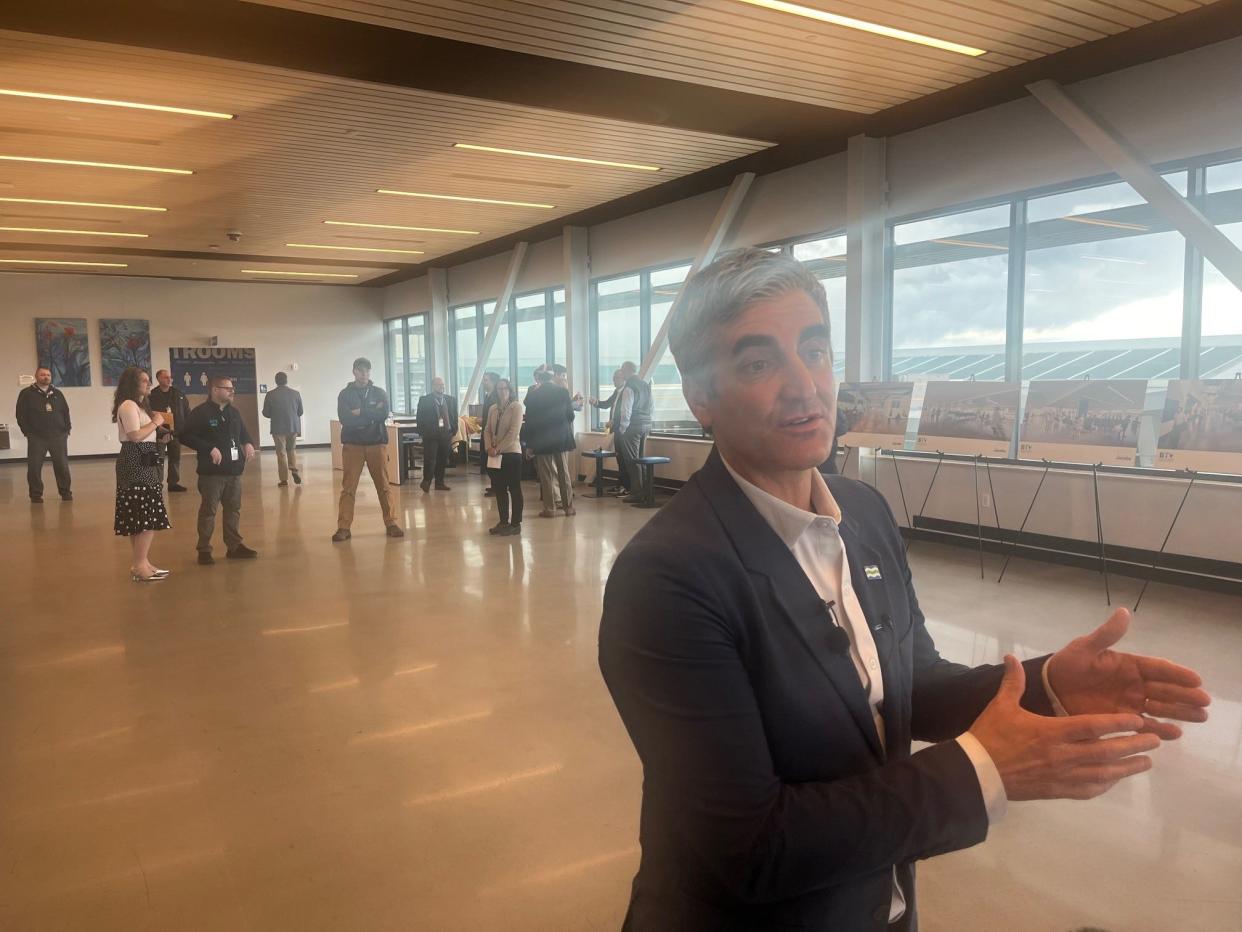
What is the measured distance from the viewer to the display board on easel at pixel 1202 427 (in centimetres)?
528

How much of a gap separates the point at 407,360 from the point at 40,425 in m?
9.35

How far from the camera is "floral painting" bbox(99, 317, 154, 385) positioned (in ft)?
58.0

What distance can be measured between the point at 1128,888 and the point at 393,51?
6.02m

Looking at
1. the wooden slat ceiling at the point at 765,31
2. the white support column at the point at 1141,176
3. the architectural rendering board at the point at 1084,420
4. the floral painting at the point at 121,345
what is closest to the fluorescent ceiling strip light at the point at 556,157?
the wooden slat ceiling at the point at 765,31

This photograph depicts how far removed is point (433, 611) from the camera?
5.80 m

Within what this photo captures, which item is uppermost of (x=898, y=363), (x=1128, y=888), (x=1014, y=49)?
(x=1014, y=49)

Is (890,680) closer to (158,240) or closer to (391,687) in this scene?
(391,687)

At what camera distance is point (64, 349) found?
56.8ft

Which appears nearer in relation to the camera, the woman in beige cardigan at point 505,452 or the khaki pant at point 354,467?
the khaki pant at point 354,467

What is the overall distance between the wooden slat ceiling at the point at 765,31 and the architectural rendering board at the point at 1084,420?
2333 millimetres

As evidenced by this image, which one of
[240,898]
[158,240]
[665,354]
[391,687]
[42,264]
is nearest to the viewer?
[240,898]

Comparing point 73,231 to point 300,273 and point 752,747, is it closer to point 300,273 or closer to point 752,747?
point 300,273

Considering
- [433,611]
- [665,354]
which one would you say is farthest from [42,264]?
[433,611]

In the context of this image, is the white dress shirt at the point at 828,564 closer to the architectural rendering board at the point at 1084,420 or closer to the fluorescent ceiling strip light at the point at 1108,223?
the architectural rendering board at the point at 1084,420
